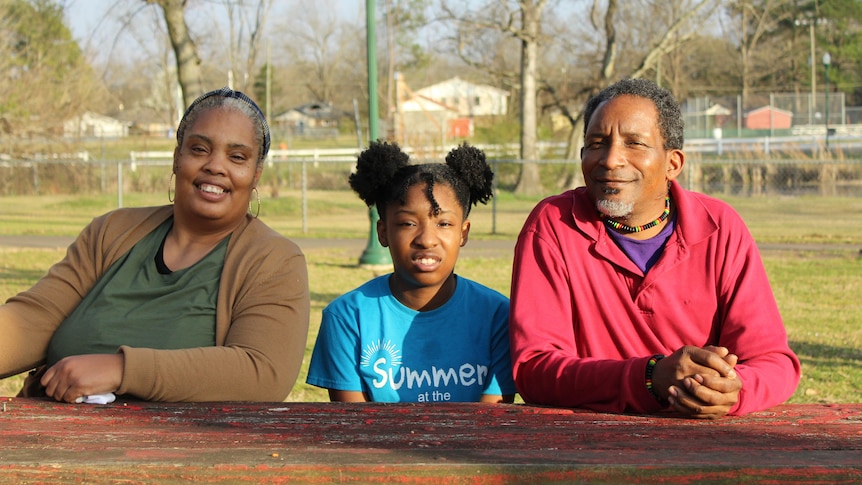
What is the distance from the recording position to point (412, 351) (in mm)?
2994

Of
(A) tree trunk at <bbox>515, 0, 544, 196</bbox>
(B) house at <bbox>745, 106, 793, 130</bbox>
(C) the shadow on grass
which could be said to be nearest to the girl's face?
(C) the shadow on grass

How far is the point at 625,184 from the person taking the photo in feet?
8.85

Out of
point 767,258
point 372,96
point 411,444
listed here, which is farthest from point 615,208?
point 767,258

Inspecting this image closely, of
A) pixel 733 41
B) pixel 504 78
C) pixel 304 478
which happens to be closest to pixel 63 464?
pixel 304 478

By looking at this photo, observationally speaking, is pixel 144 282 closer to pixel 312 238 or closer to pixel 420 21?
pixel 312 238

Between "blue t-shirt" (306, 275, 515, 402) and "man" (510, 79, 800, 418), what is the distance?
41cm

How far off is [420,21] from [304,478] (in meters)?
26.8

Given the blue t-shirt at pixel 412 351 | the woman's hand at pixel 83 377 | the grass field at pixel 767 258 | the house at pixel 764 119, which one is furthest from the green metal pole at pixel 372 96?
the house at pixel 764 119

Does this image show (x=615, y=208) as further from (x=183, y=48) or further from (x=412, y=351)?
(x=183, y=48)

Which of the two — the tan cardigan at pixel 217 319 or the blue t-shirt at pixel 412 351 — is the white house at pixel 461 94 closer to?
the blue t-shirt at pixel 412 351

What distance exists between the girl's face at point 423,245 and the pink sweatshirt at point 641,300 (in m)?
0.44

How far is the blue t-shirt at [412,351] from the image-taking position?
9.73ft

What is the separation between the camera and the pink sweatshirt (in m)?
2.53

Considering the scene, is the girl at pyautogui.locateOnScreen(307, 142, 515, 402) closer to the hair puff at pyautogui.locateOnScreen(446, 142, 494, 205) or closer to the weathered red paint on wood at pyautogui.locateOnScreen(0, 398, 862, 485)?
the hair puff at pyautogui.locateOnScreen(446, 142, 494, 205)
